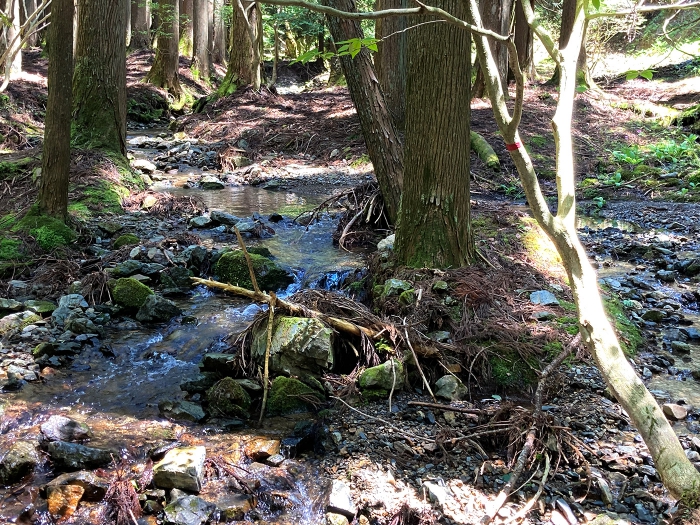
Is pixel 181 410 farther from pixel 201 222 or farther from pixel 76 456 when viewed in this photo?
pixel 201 222

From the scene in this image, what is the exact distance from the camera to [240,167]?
13.0 meters

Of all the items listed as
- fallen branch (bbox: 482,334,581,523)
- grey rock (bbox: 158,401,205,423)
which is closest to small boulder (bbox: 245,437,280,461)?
grey rock (bbox: 158,401,205,423)

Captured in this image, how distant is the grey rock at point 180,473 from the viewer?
130 inches

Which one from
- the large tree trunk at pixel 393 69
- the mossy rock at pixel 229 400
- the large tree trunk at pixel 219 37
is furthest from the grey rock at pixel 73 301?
the large tree trunk at pixel 219 37

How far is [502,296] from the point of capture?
5.07 m

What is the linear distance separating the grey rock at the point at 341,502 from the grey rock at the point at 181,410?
1.25 metres

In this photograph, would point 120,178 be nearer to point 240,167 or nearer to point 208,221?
point 208,221

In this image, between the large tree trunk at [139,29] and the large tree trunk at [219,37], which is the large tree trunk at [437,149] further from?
the large tree trunk at [139,29]

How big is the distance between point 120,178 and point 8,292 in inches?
168

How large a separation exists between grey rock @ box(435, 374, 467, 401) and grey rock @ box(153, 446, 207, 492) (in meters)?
1.72

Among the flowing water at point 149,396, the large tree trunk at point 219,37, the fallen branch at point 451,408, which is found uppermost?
the large tree trunk at point 219,37

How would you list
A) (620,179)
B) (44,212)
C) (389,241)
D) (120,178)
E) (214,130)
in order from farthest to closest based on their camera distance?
(214,130) < (620,179) < (120,178) < (44,212) < (389,241)

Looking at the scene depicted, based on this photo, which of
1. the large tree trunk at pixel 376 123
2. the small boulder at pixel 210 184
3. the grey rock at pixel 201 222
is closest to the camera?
the large tree trunk at pixel 376 123

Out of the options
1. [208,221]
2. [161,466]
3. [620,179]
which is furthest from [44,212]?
[620,179]
